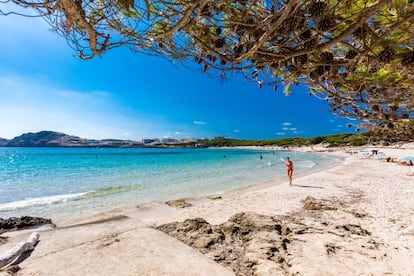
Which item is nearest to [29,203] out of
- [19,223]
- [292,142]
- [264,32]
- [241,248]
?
[19,223]

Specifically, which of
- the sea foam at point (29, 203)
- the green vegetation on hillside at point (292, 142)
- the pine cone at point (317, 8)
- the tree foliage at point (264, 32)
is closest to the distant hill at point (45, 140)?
the green vegetation on hillside at point (292, 142)

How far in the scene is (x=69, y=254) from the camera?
392cm

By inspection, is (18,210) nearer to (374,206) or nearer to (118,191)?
(118,191)

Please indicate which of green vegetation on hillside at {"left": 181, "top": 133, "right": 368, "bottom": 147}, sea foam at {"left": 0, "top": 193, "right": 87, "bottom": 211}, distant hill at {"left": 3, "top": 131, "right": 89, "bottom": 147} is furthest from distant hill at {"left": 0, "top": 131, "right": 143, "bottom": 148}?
sea foam at {"left": 0, "top": 193, "right": 87, "bottom": 211}

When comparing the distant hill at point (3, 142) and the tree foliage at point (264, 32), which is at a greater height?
the distant hill at point (3, 142)

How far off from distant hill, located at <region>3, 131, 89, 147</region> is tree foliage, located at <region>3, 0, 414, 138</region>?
144 m

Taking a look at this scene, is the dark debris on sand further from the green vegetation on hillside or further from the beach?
Answer: the green vegetation on hillside

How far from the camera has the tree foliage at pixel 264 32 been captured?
4.53 ft

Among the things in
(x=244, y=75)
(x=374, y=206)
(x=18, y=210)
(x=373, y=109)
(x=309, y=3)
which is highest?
(x=309, y=3)

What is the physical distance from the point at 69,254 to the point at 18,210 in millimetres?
8143

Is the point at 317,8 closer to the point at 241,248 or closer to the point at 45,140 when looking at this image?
the point at 241,248

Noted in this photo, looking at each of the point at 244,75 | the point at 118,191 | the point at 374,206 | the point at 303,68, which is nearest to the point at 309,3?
the point at 303,68

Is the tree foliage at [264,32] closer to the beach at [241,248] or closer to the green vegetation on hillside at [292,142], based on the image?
the beach at [241,248]

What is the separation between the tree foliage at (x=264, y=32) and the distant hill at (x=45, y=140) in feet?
473
